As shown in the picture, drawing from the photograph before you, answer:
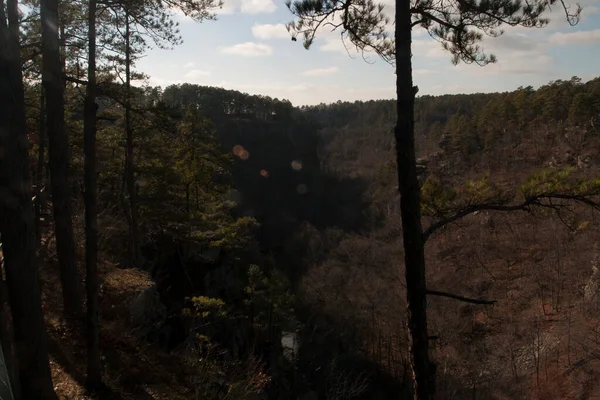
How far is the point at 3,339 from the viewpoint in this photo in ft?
11.8

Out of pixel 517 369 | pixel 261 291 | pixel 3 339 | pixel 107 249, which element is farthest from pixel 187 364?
pixel 517 369

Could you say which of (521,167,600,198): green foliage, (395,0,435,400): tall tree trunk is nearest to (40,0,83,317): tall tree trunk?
(395,0,435,400): tall tree trunk

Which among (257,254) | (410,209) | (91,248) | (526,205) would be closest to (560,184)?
(526,205)

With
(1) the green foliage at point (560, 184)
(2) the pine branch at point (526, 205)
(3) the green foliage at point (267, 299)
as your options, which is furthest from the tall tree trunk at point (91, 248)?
(3) the green foliage at point (267, 299)

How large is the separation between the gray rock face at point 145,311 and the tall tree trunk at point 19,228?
152 inches

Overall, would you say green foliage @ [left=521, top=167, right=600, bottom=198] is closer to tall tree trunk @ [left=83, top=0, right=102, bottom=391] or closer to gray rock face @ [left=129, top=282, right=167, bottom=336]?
tall tree trunk @ [left=83, top=0, right=102, bottom=391]

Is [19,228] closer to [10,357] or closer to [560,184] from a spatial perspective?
[10,357]

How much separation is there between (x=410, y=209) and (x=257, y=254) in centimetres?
2908

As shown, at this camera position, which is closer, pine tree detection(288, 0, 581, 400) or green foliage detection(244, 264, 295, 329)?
pine tree detection(288, 0, 581, 400)

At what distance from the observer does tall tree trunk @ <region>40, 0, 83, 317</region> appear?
17.8 feet

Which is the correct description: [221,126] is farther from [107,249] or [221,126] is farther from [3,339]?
[3,339]

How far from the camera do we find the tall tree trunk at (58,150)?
5.42 meters

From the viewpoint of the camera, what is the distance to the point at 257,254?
3269cm

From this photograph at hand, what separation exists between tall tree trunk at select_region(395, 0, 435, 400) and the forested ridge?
0.02 m
